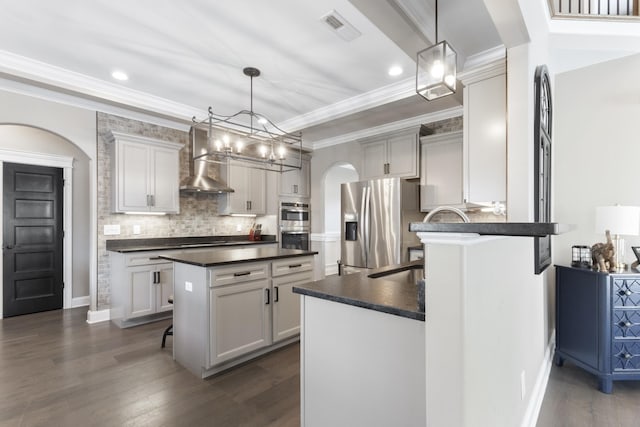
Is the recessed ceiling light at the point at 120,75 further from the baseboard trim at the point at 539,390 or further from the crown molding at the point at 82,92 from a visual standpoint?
the baseboard trim at the point at 539,390

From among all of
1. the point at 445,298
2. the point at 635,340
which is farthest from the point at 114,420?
the point at 635,340

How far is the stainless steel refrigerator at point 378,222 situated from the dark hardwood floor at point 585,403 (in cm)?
202

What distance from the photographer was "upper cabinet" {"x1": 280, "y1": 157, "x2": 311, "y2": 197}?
5699 millimetres

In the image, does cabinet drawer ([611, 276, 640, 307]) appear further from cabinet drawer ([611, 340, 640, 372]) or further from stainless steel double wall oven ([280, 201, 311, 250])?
stainless steel double wall oven ([280, 201, 311, 250])

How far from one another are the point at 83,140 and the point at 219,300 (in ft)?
9.88

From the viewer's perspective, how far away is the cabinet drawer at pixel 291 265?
296 centimetres

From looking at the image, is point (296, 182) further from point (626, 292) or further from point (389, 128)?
point (626, 292)

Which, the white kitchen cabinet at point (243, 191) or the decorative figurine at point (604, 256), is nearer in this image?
the decorative figurine at point (604, 256)

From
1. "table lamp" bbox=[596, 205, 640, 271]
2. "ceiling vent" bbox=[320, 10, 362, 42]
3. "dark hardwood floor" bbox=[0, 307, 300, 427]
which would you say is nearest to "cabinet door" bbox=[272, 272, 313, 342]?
"dark hardwood floor" bbox=[0, 307, 300, 427]

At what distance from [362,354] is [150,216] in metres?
4.08

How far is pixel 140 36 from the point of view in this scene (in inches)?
108

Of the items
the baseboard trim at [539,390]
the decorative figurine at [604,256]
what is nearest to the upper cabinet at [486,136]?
the decorative figurine at [604,256]

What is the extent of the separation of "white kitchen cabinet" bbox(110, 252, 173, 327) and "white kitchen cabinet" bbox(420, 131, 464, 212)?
352cm

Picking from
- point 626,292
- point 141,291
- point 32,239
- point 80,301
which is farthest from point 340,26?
point 80,301
